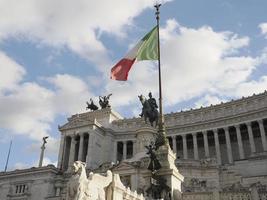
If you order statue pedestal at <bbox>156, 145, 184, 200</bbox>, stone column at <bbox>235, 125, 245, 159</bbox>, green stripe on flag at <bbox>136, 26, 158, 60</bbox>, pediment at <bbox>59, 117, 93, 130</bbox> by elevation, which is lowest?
statue pedestal at <bbox>156, 145, 184, 200</bbox>

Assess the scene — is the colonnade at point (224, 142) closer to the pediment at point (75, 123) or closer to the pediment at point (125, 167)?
the pediment at point (75, 123)

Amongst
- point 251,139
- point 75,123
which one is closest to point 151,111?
point 251,139

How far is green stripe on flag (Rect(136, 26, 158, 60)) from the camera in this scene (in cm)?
2606

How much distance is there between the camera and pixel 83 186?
600 inches

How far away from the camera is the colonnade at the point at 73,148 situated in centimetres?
7494

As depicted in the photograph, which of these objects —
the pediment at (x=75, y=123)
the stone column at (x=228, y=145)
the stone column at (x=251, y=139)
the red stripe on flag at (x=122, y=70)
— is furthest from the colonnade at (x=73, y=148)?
the red stripe on flag at (x=122, y=70)

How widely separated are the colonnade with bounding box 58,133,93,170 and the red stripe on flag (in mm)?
49036

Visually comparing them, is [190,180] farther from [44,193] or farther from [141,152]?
[44,193]

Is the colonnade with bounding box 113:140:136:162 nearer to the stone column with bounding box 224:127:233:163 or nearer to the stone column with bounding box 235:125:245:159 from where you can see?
the stone column with bounding box 224:127:233:163

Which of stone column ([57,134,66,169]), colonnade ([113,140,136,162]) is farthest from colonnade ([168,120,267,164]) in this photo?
stone column ([57,134,66,169])

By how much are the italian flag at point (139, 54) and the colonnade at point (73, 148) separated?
4914cm

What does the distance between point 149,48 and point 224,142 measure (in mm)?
53158

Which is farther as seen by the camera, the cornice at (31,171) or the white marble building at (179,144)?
the cornice at (31,171)

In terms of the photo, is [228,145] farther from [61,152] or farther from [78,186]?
[78,186]
